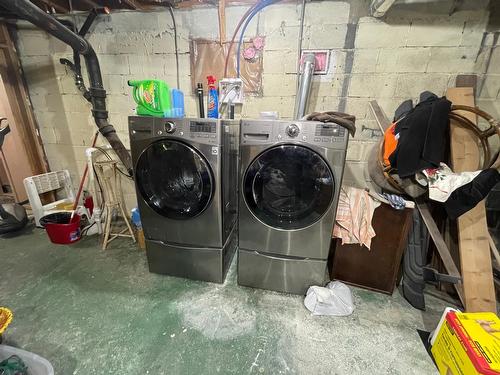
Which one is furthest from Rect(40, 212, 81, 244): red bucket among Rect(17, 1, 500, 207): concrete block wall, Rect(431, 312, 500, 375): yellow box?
Rect(431, 312, 500, 375): yellow box

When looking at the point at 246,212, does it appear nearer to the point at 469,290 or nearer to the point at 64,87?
the point at 469,290

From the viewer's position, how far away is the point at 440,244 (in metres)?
1.58

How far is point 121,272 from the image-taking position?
188cm

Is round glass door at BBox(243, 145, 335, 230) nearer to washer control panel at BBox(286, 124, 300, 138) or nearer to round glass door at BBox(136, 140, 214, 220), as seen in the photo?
washer control panel at BBox(286, 124, 300, 138)

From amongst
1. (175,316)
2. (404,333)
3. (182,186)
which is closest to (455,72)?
(404,333)

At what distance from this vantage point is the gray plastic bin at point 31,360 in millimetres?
1003

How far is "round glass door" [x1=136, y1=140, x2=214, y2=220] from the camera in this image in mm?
1447

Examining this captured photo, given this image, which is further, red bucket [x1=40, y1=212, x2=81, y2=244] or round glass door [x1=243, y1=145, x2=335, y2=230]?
red bucket [x1=40, y1=212, x2=81, y2=244]

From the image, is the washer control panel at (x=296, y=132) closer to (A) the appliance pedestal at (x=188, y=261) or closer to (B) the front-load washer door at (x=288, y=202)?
(B) the front-load washer door at (x=288, y=202)

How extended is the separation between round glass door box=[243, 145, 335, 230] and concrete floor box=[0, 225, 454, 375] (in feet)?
2.17

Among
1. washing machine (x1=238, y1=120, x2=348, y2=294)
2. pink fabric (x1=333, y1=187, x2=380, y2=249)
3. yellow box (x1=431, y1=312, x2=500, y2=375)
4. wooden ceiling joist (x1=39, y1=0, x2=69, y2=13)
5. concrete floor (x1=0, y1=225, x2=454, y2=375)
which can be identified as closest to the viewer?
yellow box (x1=431, y1=312, x2=500, y2=375)

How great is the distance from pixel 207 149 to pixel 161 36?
151cm

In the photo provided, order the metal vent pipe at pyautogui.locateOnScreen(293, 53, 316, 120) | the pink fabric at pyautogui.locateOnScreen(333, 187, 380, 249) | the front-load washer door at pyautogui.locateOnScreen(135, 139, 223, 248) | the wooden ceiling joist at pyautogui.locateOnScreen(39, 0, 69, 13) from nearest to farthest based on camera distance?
the front-load washer door at pyautogui.locateOnScreen(135, 139, 223, 248) < the pink fabric at pyautogui.locateOnScreen(333, 187, 380, 249) < the metal vent pipe at pyautogui.locateOnScreen(293, 53, 316, 120) < the wooden ceiling joist at pyautogui.locateOnScreen(39, 0, 69, 13)

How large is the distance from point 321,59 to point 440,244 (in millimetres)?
1758
